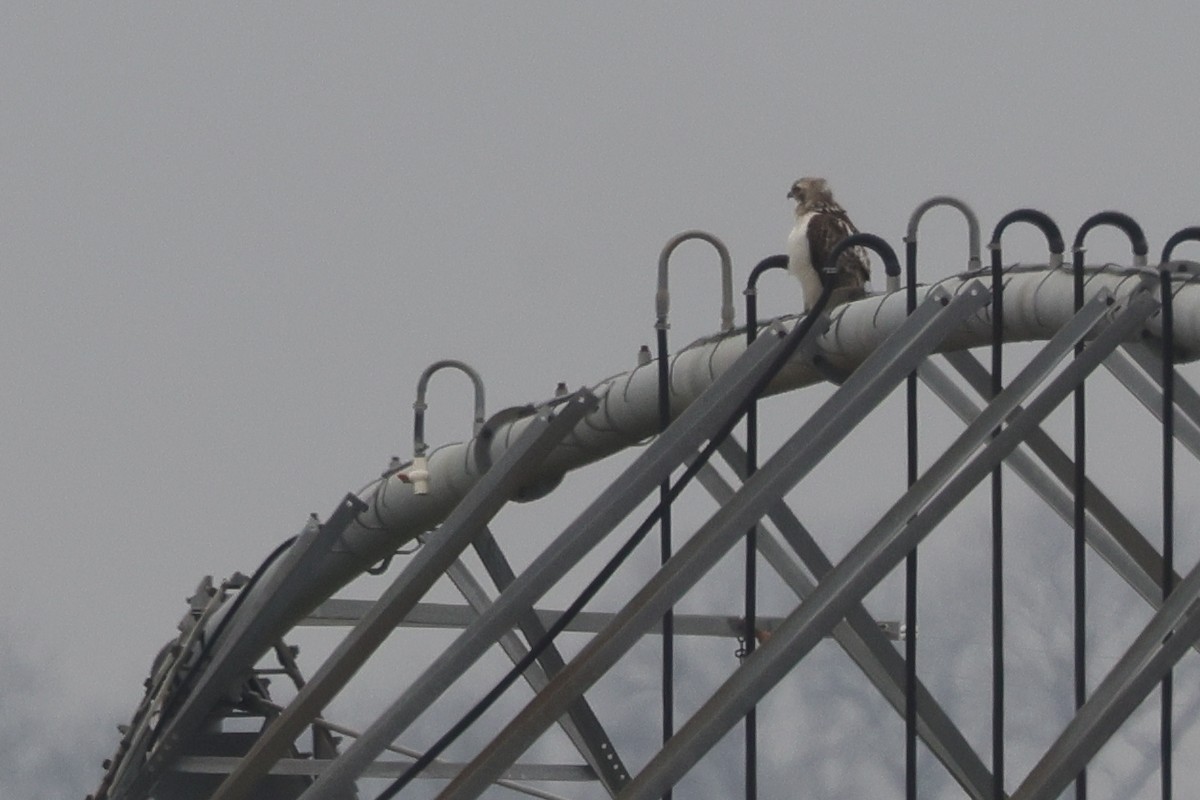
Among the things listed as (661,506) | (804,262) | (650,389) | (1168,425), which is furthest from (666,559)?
(804,262)

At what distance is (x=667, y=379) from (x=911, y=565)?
2488mm

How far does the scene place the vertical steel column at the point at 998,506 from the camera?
15.5 m

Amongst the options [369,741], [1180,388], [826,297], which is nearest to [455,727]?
→ [369,741]

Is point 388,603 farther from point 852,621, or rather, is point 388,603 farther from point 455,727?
point 852,621

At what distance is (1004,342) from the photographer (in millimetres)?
16609

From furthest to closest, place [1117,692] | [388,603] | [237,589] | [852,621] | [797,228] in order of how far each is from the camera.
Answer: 1. [237,589]
2. [797,228]
3. [388,603]
4. [852,621]
5. [1117,692]

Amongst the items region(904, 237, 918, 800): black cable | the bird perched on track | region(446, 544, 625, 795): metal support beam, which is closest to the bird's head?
the bird perched on track

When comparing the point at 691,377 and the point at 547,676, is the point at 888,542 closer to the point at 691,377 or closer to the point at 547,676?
the point at 691,377

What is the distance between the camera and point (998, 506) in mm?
15672

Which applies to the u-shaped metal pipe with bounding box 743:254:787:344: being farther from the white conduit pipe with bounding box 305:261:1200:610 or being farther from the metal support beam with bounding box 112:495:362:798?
the metal support beam with bounding box 112:495:362:798

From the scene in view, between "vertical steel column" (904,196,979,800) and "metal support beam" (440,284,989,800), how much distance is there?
22 centimetres

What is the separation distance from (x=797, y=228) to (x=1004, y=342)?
14.7 ft

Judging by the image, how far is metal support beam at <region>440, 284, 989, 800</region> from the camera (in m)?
15.8

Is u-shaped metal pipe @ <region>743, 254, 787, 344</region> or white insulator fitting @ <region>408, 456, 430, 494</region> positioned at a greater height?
u-shaped metal pipe @ <region>743, 254, 787, 344</region>
